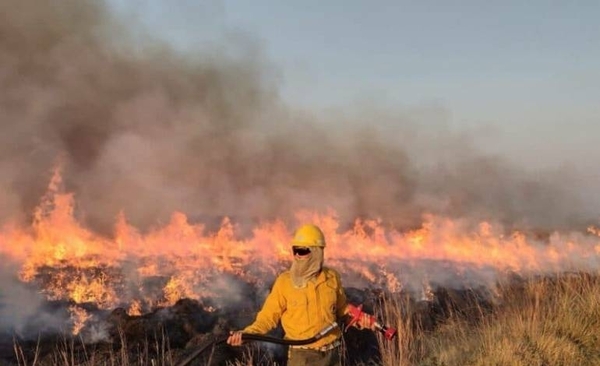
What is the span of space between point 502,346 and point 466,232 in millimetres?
21110

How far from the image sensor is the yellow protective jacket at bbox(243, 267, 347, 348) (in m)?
4.43

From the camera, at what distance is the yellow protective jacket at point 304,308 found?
174 inches

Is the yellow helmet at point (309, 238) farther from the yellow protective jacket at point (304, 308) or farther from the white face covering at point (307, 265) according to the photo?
the yellow protective jacket at point (304, 308)

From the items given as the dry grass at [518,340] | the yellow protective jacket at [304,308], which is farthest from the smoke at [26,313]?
the yellow protective jacket at [304,308]

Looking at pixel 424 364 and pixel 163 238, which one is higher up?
pixel 163 238

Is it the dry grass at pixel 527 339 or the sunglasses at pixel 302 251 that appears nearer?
the sunglasses at pixel 302 251

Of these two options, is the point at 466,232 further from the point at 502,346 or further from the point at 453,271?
the point at 502,346

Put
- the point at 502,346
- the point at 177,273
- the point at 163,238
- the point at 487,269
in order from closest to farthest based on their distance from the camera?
1. the point at 502,346
2. the point at 177,273
3. the point at 487,269
4. the point at 163,238

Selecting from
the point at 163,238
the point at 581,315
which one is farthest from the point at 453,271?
the point at 163,238

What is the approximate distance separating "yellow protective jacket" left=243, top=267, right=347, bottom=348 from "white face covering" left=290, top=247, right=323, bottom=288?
80mm

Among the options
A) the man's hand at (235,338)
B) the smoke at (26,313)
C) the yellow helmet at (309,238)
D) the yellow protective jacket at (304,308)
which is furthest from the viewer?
the smoke at (26,313)

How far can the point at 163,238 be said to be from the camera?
2116 cm

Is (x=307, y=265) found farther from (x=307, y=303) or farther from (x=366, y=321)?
(x=366, y=321)

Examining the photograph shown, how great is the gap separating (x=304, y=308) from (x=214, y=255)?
48.4 feet
